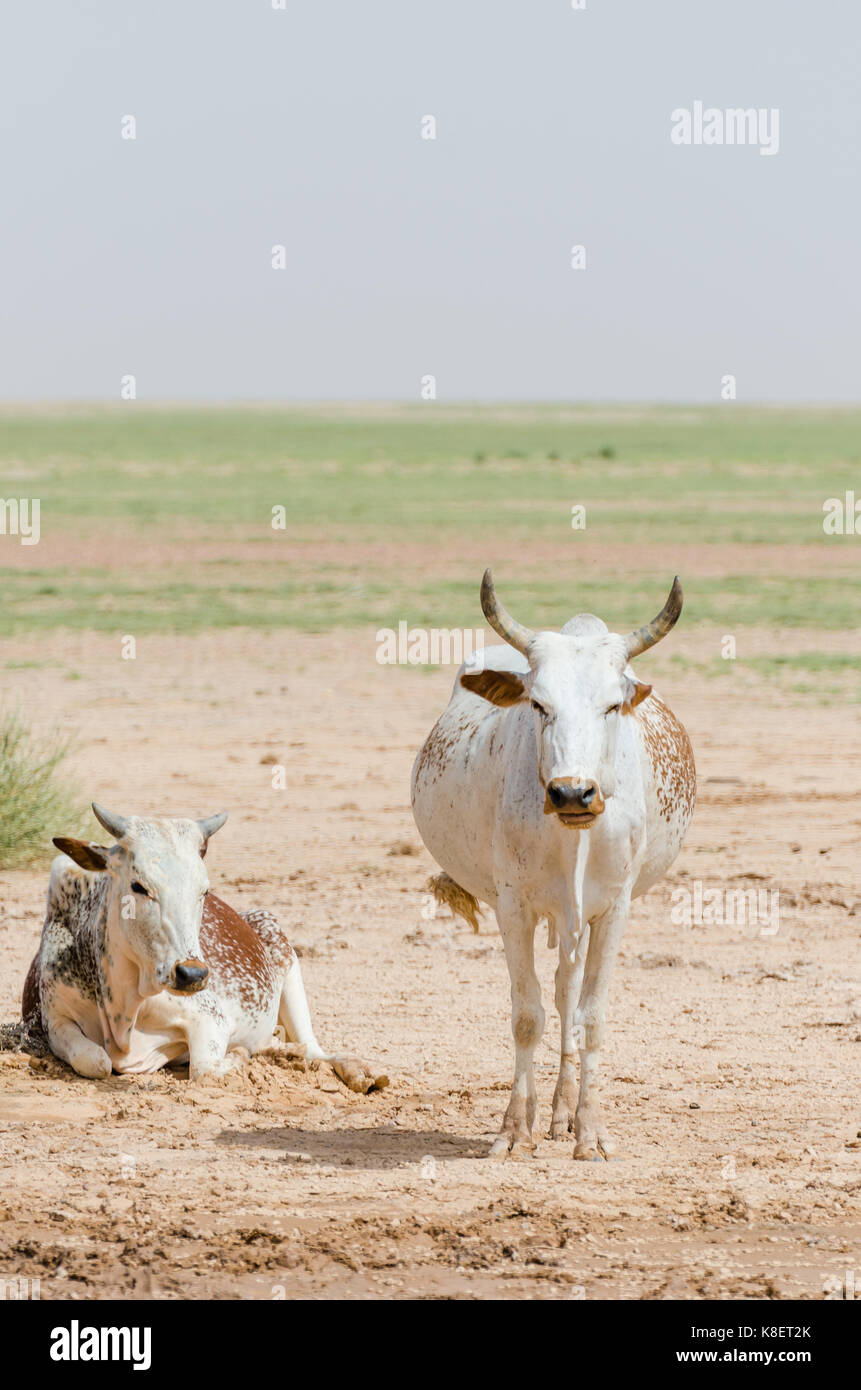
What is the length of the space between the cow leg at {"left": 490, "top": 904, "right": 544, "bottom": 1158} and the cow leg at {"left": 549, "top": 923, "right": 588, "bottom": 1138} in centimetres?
12

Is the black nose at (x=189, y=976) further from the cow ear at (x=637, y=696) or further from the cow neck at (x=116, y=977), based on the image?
the cow ear at (x=637, y=696)

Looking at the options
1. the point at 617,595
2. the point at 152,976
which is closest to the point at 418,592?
the point at 617,595

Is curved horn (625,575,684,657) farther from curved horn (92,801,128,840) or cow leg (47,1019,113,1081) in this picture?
cow leg (47,1019,113,1081)

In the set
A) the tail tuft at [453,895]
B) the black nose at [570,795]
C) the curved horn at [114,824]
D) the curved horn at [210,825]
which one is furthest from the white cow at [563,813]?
the curved horn at [114,824]

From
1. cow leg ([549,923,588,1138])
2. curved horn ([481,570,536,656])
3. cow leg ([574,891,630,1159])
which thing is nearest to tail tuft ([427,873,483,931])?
cow leg ([549,923,588,1138])

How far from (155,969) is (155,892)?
325 millimetres

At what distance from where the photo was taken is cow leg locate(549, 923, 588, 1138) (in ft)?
25.4

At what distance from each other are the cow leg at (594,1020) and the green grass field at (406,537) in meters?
18.4

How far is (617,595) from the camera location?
99.8 ft

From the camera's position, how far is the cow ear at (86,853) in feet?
27.8

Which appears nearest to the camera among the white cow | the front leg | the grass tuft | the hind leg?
the white cow

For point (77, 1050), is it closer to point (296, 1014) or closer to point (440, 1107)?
point (296, 1014)

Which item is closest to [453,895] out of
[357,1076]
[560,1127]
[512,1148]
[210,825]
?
[357,1076]

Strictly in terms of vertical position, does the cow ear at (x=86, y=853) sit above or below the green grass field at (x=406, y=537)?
below
